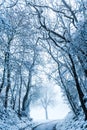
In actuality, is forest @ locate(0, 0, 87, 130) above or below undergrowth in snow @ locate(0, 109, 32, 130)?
above

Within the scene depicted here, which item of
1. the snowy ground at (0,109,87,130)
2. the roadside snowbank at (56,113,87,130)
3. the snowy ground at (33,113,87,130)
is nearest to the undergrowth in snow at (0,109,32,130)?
the snowy ground at (0,109,87,130)

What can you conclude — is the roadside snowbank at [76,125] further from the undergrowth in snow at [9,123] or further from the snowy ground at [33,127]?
the undergrowth in snow at [9,123]

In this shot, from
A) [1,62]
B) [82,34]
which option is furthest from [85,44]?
[1,62]

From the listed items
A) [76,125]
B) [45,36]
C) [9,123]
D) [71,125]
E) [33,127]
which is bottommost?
[33,127]

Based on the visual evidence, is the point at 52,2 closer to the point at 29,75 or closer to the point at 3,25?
the point at 3,25

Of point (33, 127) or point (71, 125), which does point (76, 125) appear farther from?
point (33, 127)

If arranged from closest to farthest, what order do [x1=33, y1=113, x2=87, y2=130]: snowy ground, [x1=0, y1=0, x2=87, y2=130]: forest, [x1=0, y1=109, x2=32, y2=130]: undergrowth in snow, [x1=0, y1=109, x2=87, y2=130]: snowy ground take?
[x1=0, y1=0, x2=87, y2=130]: forest → [x1=33, y1=113, x2=87, y2=130]: snowy ground → [x1=0, y1=109, x2=87, y2=130]: snowy ground → [x1=0, y1=109, x2=32, y2=130]: undergrowth in snow

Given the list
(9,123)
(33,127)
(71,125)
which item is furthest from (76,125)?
(33,127)

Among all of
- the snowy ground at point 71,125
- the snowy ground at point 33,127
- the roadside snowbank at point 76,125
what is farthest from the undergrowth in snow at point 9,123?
the roadside snowbank at point 76,125

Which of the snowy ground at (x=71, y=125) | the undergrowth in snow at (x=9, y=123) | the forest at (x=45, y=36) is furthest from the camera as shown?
the undergrowth in snow at (x=9, y=123)

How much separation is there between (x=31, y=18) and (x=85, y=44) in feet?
31.7

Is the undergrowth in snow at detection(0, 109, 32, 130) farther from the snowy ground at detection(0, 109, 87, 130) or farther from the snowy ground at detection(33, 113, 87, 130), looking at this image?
the snowy ground at detection(33, 113, 87, 130)

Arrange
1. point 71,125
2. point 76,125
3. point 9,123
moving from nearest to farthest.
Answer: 1. point 76,125
2. point 71,125
3. point 9,123

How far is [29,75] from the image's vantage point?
35.1 m
